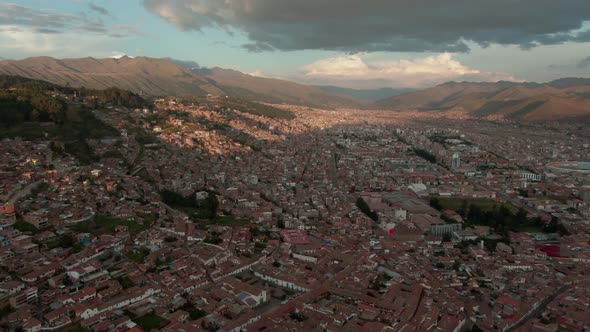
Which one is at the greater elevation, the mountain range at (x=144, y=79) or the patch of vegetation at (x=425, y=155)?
the mountain range at (x=144, y=79)

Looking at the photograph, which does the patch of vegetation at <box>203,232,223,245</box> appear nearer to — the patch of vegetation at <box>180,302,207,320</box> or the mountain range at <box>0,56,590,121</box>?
the patch of vegetation at <box>180,302,207,320</box>

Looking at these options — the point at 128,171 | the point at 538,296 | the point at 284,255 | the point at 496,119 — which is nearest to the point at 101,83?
the point at 128,171

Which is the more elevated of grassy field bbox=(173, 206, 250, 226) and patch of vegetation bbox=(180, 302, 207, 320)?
grassy field bbox=(173, 206, 250, 226)

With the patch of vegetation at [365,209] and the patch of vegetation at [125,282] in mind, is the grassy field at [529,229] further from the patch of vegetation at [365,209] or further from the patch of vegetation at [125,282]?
the patch of vegetation at [125,282]

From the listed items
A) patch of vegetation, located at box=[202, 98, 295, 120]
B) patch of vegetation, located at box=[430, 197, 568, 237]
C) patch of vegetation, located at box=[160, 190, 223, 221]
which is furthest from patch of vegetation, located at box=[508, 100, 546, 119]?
patch of vegetation, located at box=[160, 190, 223, 221]

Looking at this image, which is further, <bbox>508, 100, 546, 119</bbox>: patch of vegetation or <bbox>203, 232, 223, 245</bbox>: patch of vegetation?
<bbox>508, 100, 546, 119</bbox>: patch of vegetation

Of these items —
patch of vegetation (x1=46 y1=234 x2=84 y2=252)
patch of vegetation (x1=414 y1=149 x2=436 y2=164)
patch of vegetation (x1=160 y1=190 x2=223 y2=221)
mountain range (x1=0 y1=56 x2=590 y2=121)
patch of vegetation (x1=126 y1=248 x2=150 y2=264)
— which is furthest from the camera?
mountain range (x1=0 y1=56 x2=590 y2=121)

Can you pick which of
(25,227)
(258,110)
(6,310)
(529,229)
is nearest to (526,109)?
(258,110)

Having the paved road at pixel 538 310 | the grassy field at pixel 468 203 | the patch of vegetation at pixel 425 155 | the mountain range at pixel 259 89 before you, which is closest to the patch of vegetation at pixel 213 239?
the paved road at pixel 538 310

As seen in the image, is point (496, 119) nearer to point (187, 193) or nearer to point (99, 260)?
point (187, 193)
